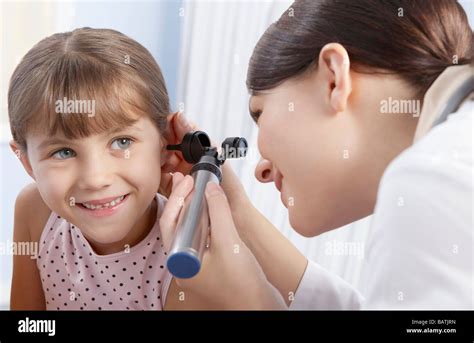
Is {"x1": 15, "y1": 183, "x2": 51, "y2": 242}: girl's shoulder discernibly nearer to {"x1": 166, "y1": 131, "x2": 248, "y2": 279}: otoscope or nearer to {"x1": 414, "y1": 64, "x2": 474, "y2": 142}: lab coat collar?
{"x1": 166, "y1": 131, "x2": 248, "y2": 279}: otoscope

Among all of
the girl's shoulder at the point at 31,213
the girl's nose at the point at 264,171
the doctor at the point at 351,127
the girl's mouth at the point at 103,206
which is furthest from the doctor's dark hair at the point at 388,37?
the girl's shoulder at the point at 31,213

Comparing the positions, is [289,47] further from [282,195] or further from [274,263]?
[274,263]

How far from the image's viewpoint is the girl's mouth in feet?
2.95

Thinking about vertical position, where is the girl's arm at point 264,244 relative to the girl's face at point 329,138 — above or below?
below

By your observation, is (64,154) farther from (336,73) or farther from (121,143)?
(336,73)

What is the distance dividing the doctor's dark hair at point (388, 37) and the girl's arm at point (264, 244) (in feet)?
0.76

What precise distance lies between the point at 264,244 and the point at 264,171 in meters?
0.13

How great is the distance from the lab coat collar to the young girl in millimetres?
365

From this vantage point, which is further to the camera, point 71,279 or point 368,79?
point 71,279

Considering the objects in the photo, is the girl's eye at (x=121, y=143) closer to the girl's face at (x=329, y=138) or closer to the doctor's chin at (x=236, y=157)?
the doctor's chin at (x=236, y=157)

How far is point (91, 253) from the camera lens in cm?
100

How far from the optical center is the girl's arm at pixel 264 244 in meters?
1.00
